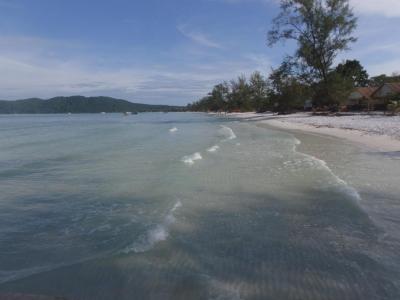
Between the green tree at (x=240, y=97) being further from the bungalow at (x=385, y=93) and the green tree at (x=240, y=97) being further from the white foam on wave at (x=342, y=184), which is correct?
the white foam on wave at (x=342, y=184)

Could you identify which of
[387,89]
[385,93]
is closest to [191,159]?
[385,93]

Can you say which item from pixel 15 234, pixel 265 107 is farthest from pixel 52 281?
pixel 265 107

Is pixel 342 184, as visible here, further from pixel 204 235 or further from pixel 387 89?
pixel 387 89

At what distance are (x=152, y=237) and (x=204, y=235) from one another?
82 centimetres

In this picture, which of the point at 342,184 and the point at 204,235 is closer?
the point at 204,235

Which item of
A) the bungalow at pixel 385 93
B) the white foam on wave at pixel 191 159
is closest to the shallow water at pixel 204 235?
the white foam on wave at pixel 191 159

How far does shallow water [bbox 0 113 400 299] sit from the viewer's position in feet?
14.2

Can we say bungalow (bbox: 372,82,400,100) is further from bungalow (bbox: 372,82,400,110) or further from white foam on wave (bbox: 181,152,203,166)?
white foam on wave (bbox: 181,152,203,166)

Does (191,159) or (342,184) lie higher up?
(342,184)

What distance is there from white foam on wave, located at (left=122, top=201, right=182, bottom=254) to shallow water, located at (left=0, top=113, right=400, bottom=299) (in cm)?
2

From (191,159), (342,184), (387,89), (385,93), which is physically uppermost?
(387,89)

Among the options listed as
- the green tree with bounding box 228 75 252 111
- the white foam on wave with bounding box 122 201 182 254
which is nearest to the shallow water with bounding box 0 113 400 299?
the white foam on wave with bounding box 122 201 182 254

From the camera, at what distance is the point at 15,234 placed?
20.8 ft

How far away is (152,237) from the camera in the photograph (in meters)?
5.95
